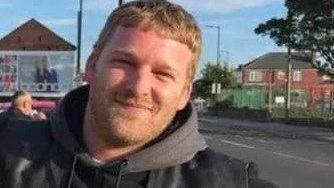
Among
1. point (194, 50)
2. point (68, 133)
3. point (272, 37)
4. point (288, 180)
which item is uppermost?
point (272, 37)

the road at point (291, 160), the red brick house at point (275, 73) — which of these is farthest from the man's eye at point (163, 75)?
the red brick house at point (275, 73)

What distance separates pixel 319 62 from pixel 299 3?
381cm

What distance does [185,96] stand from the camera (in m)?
2.43

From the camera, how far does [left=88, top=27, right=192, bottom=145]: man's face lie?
227cm

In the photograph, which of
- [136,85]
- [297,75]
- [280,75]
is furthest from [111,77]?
[280,75]

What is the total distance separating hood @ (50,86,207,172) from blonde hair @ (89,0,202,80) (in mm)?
135

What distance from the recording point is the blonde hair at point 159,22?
2.31 m

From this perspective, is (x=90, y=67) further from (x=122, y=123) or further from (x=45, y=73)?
(x=45, y=73)

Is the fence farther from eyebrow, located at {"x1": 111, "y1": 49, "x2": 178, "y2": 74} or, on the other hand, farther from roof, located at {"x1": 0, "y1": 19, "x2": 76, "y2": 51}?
eyebrow, located at {"x1": 111, "y1": 49, "x2": 178, "y2": 74}

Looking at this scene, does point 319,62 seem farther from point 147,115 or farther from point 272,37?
point 147,115

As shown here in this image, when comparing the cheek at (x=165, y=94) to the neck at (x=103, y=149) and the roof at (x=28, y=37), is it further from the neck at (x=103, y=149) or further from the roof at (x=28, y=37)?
the roof at (x=28, y=37)

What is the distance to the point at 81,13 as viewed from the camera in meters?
37.6

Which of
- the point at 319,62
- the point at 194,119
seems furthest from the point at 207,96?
the point at 194,119

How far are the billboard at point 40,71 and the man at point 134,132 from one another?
2970cm
